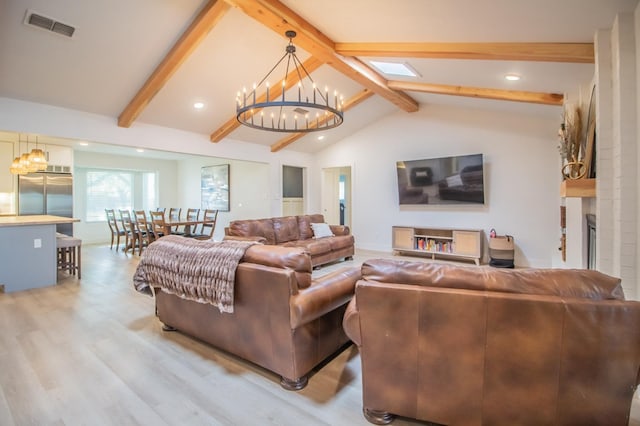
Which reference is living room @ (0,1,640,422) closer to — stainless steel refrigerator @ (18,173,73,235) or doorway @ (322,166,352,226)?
doorway @ (322,166,352,226)

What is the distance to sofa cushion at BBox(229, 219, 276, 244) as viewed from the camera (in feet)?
15.7

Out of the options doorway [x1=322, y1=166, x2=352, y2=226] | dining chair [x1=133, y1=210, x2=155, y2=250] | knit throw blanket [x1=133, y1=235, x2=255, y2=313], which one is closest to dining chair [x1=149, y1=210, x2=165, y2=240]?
dining chair [x1=133, y1=210, x2=155, y2=250]

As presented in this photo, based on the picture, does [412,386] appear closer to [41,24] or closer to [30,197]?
[41,24]

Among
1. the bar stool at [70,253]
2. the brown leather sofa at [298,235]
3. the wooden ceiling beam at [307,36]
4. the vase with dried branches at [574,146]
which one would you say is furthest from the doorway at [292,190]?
the vase with dried branches at [574,146]

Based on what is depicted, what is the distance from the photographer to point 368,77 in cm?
455

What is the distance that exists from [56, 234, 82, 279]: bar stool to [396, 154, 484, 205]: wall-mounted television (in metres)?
5.90

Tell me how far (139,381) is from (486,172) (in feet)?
19.6

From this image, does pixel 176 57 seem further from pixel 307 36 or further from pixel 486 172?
pixel 486 172

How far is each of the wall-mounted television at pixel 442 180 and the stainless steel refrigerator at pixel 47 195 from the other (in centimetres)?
729

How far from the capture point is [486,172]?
225 inches

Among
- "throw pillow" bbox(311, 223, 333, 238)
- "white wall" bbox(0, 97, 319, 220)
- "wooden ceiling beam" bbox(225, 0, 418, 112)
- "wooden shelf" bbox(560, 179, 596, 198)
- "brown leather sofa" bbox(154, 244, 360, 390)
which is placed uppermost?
"wooden ceiling beam" bbox(225, 0, 418, 112)

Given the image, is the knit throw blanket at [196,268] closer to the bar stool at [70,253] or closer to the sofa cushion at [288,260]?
the sofa cushion at [288,260]

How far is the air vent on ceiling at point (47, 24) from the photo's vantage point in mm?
2889

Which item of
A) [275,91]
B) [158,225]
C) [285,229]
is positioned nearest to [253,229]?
[285,229]
